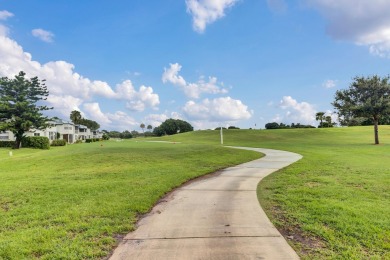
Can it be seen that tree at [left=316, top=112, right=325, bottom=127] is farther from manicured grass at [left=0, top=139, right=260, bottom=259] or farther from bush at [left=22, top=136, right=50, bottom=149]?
manicured grass at [left=0, top=139, right=260, bottom=259]

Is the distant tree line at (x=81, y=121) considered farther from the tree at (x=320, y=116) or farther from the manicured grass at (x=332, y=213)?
the manicured grass at (x=332, y=213)

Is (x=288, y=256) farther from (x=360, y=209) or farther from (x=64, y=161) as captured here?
(x=64, y=161)

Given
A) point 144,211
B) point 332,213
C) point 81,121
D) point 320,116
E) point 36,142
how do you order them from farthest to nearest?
point 81,121, point 320,116, point 36,142, point 144,211, point 332,213

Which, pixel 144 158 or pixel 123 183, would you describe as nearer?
pixel 123 183

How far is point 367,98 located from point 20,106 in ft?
144

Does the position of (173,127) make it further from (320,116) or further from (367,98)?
(367,98)

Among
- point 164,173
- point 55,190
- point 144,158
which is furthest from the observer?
point 144,158

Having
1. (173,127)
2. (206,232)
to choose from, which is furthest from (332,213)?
(173,127)

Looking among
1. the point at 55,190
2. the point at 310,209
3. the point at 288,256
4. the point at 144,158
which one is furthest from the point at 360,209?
the point at 144,158

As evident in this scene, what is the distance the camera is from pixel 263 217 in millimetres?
5367

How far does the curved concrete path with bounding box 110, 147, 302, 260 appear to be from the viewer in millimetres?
3793

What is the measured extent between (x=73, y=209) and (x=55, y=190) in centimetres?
233

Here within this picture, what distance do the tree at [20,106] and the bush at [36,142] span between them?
0.80 m

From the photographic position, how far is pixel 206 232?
4.53m
